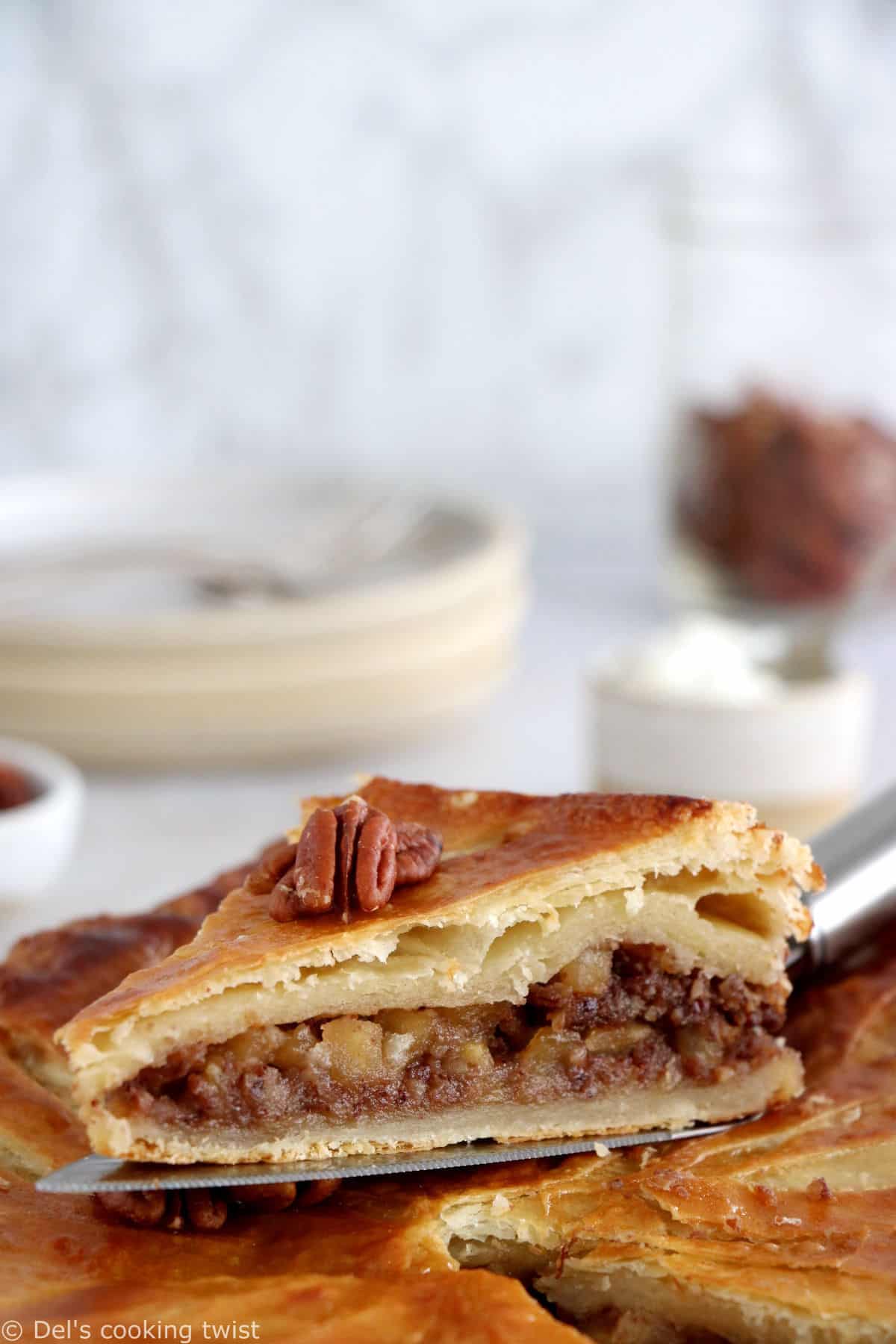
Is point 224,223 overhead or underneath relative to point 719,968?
overhead

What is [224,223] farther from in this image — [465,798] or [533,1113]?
[533,1113]

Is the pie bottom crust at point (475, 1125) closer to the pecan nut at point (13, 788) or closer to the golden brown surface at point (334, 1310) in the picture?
the golden brown surface at point (334, 1310)

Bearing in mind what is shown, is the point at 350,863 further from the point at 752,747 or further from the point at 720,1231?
the point at 752,747

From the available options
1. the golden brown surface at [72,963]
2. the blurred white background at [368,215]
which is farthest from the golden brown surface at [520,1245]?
the blurred white background at [368,215]

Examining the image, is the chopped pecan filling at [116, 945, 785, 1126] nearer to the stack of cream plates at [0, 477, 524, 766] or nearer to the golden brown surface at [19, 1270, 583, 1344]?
the golden brown surface at [19, 1270, 583, 1344]

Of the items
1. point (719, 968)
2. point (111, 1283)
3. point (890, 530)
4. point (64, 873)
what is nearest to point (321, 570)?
point (64, 873)
